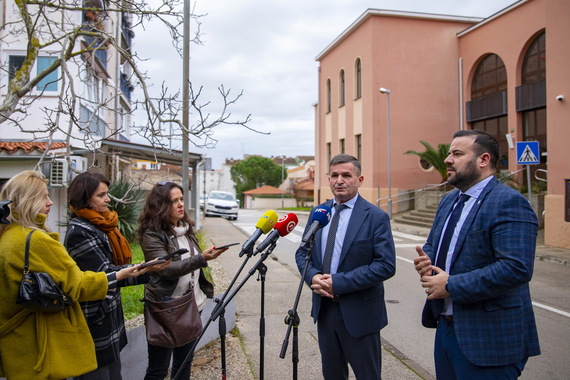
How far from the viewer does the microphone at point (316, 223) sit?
296 centimetres

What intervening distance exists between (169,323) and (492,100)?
70.0 ft

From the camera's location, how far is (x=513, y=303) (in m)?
2.44

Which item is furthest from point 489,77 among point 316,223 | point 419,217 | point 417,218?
point 316,223

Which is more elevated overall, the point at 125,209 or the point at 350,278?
the point at 125,209

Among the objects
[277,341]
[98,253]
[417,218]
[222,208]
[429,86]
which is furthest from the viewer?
[222,208]

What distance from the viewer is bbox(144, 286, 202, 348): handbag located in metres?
3.30

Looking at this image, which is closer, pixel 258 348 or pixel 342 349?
A: pixel 342 349

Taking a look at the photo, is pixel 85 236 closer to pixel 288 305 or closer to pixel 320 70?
pixel 288 305

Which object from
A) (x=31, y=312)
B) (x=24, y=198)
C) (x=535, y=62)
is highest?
(x=535, y=62)

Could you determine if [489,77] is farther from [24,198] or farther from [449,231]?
[24,198]

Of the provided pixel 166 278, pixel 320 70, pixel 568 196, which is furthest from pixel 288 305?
pixel 320 70

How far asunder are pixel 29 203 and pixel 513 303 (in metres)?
2.64

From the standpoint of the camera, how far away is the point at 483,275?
2367mm

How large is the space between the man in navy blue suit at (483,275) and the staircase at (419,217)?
17475mm
